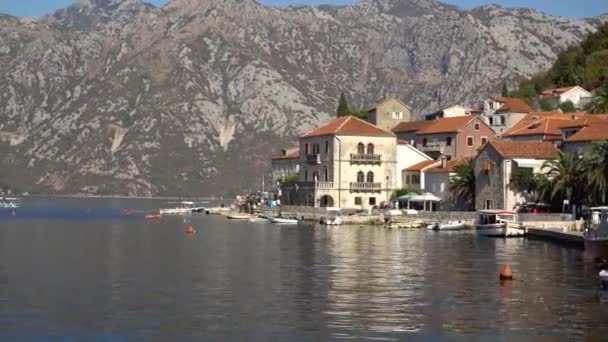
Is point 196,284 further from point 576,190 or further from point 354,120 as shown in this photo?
point 354,120

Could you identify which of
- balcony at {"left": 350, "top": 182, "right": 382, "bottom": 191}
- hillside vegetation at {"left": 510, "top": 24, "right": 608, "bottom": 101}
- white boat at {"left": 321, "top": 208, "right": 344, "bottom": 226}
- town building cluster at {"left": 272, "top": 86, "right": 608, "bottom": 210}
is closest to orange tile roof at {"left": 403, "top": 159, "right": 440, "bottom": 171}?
town building cluster at {"left": 272, "top": 86, "right": 608, "bottom": 210}

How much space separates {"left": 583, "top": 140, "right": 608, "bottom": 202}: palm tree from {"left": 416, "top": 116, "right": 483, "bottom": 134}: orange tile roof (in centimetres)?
3950

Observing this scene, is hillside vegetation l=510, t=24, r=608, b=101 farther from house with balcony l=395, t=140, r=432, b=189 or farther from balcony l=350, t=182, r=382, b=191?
balcony l=350, t=182, r=382, b=191

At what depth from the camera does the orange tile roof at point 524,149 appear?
355 feet

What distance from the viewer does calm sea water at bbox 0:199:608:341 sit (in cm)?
3978

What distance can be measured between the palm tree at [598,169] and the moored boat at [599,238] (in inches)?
796

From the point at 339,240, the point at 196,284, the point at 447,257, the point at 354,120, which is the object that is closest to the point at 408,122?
the point at 354,120

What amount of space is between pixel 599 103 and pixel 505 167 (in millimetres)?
31948

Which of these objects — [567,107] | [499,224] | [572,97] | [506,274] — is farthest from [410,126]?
[506,274]

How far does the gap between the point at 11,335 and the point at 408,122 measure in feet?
398

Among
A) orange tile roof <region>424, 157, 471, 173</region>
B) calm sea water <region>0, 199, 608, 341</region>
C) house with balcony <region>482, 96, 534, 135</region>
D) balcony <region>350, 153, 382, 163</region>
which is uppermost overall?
house with balcony <region>482, 96, 534, 135</region>

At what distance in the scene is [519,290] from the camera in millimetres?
51969

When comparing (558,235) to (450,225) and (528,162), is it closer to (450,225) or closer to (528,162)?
(450,225)

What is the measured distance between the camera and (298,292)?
2012 inches
